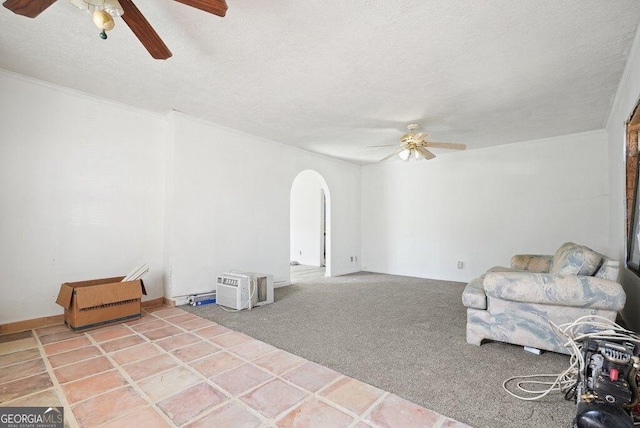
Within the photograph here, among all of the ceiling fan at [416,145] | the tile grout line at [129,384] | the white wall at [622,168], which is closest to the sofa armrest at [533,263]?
the white wall at [622,168]

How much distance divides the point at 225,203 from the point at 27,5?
2805mm

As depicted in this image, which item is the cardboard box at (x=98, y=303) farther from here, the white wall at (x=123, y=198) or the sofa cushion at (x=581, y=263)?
the sofa cushion at (x=581, y=263)

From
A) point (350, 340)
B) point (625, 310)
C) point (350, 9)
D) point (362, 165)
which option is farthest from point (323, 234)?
point (350, 9)

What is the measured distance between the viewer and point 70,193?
3047 millimetres

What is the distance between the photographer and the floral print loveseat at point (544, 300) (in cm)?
202

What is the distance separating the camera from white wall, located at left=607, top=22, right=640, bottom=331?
237cm

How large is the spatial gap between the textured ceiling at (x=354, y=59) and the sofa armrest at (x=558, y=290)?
1764 millimetres

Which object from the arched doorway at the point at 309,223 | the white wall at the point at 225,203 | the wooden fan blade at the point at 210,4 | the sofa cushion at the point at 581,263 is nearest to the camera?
the wooden fan blade at the point at 210,4

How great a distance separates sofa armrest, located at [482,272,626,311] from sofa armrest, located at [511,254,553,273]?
1327 millimetres

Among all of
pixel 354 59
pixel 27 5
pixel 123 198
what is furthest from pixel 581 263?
pixel 123 198

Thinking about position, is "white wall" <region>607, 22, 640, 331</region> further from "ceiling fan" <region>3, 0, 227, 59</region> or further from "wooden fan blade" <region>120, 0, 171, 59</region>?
"wooden fan blade" <region>120, 0, 171, 59</region>

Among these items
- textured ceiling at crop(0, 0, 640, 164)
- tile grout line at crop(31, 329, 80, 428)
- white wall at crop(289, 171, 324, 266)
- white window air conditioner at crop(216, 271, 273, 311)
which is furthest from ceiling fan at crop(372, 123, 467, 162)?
tile grout line at crop(31, 329, 80, 428)

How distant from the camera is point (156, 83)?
2875 millimetres

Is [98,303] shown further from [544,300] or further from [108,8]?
[544,300]
